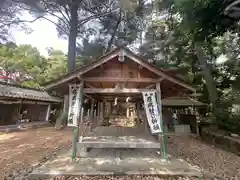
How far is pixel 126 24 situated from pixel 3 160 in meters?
16.5

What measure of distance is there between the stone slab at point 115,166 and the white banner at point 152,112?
1.14 meters

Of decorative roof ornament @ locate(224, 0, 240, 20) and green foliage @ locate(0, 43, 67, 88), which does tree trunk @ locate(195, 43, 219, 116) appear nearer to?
decorative roof ornament @ locate(224, 0, 240, 20)

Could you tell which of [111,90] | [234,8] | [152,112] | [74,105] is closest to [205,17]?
[234,8]

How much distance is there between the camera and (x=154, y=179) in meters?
4.02

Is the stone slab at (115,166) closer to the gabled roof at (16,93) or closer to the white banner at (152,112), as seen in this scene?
the white banner at (152,112)

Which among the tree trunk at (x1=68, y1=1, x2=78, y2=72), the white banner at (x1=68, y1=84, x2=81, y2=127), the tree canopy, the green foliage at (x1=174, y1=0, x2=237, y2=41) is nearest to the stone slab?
the white banner at (x1=68, y1=84, x2=81, y2=127)

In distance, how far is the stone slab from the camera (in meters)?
4.21

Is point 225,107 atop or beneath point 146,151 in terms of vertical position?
atop

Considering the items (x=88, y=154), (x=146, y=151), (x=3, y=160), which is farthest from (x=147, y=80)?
(x=3, y=160)

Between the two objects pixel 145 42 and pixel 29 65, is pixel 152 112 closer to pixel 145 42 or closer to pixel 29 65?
pixel 145 42

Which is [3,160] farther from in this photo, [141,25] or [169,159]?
[141,25]

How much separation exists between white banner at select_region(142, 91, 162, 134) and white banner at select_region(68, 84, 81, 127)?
2.60 meters

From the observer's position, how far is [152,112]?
5.45m

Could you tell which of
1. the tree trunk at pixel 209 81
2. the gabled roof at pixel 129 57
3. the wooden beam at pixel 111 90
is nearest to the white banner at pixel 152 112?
the wooden beam at pixel 111 90
